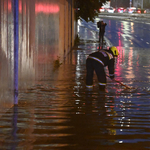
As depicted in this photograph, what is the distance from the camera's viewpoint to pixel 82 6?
27125mm

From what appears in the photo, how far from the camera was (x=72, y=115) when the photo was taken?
6.23 metres

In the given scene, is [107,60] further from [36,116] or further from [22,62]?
[36,116]

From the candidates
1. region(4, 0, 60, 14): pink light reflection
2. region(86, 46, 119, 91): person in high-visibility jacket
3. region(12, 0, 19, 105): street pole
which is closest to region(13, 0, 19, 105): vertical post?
region(12, 0, 19, 105): street pole

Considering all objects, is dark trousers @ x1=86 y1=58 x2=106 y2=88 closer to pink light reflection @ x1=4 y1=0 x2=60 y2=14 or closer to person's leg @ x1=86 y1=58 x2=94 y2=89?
person's leg @ x1=86 y1=58 x2=94 y2=89

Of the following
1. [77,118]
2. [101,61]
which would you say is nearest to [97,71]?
[101,61]

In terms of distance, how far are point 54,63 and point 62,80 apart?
99.5 inches

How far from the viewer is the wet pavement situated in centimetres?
471

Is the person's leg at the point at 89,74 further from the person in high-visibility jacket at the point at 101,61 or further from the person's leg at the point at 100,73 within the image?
the person's leg at the point at 100,73

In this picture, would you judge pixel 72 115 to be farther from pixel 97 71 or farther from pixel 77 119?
pixel 97 71

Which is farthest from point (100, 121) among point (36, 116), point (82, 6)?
point (82, 6)

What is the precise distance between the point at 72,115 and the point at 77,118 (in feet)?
0.72

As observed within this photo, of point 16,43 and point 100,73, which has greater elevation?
point 16,43

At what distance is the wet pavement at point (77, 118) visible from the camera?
4.71m

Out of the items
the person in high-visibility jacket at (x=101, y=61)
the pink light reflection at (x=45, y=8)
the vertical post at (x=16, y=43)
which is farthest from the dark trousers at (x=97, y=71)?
the vertical post at (x=16, y=43)
